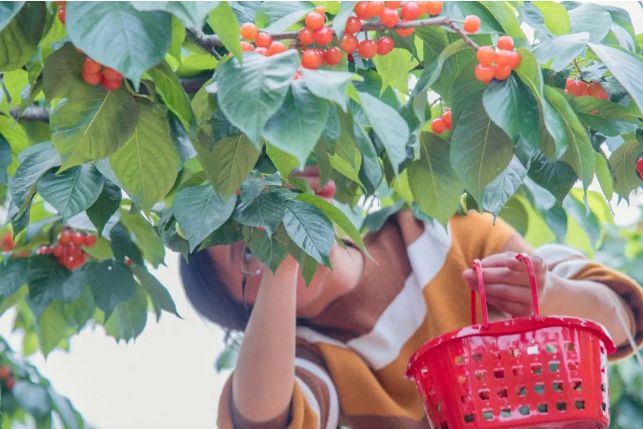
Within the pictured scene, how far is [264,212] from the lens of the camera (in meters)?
0.92

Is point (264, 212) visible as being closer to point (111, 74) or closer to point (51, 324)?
point (111, 74)

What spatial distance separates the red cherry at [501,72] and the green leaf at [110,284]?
0.68 meters

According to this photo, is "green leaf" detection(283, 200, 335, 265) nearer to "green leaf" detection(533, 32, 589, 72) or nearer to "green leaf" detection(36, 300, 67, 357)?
"green leaf" detection(533, 32, 589, 72)

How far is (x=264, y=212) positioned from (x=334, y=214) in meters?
0.07

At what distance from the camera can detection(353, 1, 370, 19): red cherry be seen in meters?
0.80

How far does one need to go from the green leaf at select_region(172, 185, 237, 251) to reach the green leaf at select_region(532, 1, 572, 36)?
12.5 inches

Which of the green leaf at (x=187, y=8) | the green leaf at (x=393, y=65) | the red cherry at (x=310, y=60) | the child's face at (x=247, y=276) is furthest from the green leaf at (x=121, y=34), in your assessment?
the child's face at (x=247, y=276)

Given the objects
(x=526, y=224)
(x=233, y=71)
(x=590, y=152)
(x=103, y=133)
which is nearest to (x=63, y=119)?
(x=103, y=133)

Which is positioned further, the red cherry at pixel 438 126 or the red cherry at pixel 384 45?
the red cherry at pixel 438 126

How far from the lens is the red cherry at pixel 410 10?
0.82 meters

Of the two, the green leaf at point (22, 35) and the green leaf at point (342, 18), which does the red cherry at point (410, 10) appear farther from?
the green leaf at point (22, 35)

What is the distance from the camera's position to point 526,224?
1.58 m

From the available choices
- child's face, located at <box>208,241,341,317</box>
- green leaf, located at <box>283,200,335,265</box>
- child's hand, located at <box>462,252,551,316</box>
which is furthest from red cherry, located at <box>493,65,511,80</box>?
child's face, located at <box>208,241,341,317</box>

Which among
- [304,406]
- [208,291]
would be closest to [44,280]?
[208,291]
